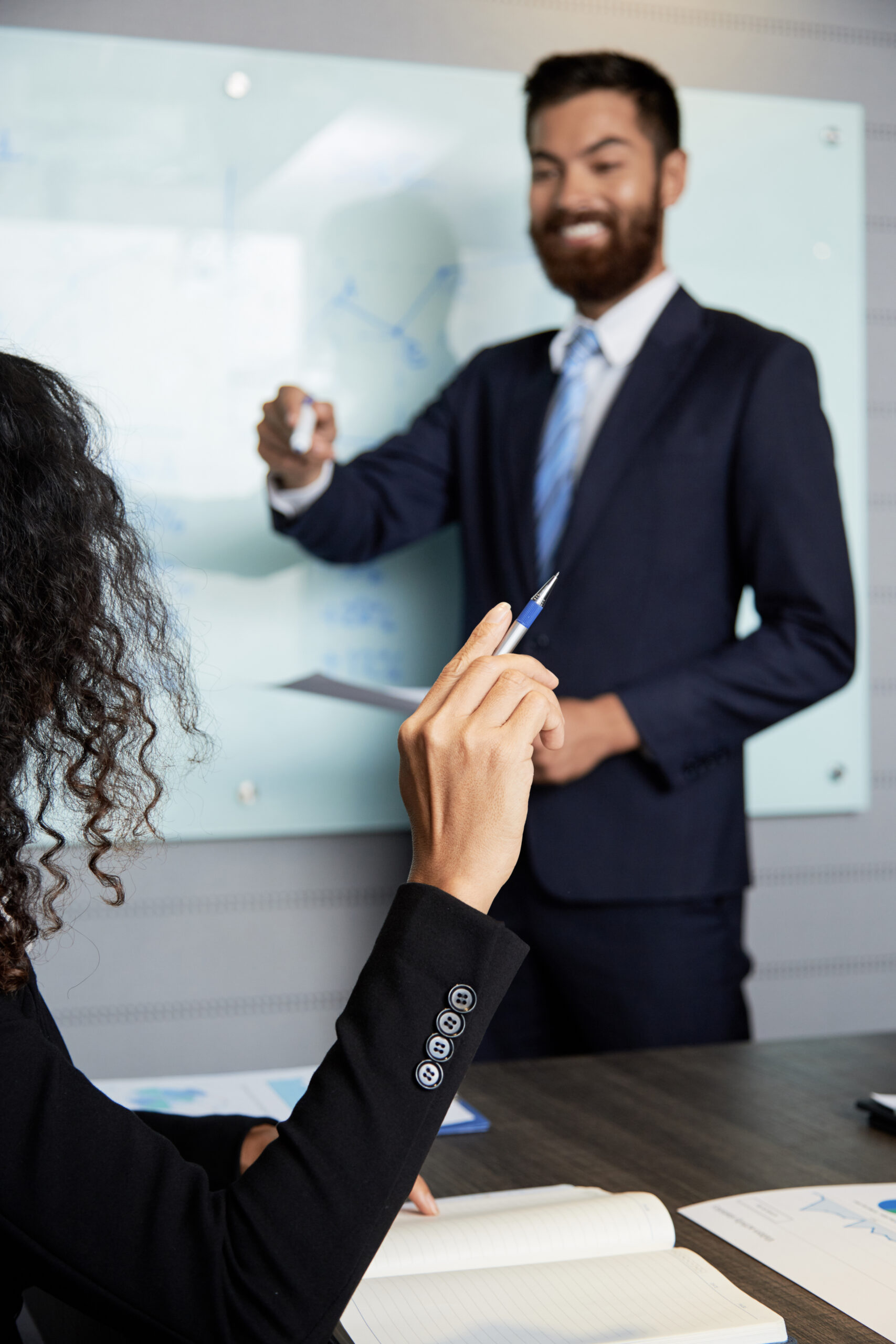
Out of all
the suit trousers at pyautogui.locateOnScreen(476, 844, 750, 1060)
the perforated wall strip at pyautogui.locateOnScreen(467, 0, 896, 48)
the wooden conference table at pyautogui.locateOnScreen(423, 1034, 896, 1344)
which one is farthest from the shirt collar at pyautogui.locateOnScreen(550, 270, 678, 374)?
the wooden conference table at pyautogui.locateOnScreen(423, 1034, 896, 1344)

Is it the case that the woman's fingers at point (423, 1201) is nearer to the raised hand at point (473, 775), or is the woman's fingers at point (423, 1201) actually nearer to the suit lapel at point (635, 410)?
the raised hand at point (473, 775)

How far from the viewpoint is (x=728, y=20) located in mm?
2736

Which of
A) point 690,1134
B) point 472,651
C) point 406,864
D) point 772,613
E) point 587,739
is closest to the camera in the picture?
point 472,651

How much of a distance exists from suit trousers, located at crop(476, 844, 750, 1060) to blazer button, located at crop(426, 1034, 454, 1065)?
52.1 inches

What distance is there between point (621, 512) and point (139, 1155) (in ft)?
5.10

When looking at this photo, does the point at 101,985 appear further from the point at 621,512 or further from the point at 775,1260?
the point at 775,1260

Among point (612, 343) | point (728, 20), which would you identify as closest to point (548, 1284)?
point (612, 343)

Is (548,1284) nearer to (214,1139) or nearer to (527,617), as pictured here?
(214,1139)

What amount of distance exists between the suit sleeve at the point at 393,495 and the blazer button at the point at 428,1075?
59.4 inches

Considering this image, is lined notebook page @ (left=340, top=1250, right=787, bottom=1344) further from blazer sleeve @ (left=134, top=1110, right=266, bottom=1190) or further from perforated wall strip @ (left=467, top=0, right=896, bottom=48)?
perforated wall strip @ (left=467, top=0, right=896, bottom=48)

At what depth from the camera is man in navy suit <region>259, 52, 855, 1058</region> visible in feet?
6.68

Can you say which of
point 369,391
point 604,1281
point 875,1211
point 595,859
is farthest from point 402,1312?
point 369,391

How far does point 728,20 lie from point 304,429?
1.45 m

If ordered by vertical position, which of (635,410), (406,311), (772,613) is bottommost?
(772,613)
